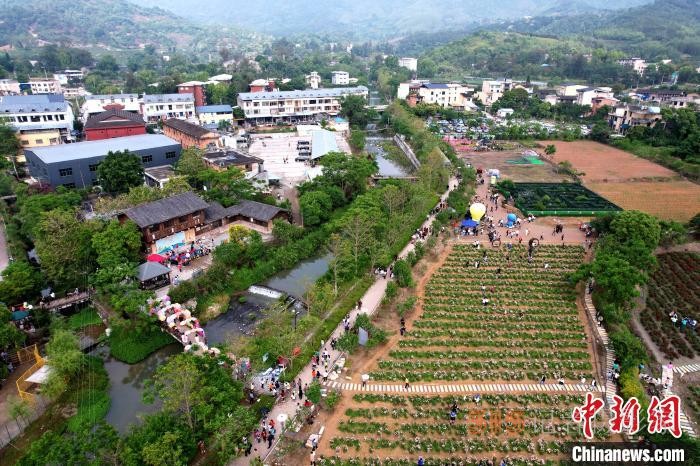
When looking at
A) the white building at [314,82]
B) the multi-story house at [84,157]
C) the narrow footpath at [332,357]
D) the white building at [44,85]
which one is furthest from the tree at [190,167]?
the white building at [314,82]

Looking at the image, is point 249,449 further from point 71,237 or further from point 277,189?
point 277,189

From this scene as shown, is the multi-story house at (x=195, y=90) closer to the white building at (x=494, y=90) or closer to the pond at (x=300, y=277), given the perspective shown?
the pond at (x=300, y=277)

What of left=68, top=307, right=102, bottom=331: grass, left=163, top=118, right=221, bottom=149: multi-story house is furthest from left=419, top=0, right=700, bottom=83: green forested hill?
left=68, top=307, right=102, bottom=331: grass

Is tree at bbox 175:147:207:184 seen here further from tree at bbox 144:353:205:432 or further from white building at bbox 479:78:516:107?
white building at bbox 479:78:516:107

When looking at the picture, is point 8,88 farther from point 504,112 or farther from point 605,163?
point 605,163

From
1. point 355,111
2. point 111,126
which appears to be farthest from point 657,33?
point 111,126
